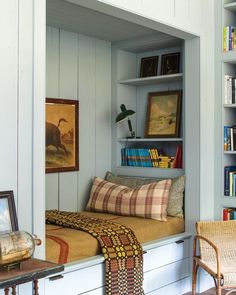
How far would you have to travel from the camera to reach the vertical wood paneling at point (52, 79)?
13.8 ft

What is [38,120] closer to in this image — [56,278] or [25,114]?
→ [25,114]

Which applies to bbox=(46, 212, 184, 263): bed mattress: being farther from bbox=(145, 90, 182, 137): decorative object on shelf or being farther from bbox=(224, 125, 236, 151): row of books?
bbox=(145, 90, 182, 137): decorative object on shelf

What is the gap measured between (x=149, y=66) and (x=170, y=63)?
0.88 feet

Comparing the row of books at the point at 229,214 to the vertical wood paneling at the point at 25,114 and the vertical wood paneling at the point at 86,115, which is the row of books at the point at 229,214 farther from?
the vertical wood paneling at the point at 25,114

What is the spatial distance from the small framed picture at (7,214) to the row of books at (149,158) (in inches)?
89.8

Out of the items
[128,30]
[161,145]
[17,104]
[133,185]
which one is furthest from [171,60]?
[17,104]

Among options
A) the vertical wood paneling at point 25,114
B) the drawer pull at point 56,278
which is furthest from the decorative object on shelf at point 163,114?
the vertical wood paneling at point 25,114

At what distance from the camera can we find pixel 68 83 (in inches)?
172

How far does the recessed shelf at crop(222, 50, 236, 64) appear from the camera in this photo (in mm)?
4066

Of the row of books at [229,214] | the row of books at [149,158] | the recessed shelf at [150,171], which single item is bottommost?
the row of books at [229,214]

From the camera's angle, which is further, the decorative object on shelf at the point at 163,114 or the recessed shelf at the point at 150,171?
the decorative object on shelf at the point at 163,114

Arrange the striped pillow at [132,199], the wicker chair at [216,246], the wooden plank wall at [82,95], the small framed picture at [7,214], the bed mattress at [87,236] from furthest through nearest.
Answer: the wooden plank wall at [82,95] < the striped pillow at [132,199] < the wicker chair at [216,246] < the bed mattress at [87,236] < the small framed picture at [7,214]

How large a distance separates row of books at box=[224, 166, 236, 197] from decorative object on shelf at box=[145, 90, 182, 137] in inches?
24.5

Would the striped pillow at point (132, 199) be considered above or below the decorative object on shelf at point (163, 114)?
below
